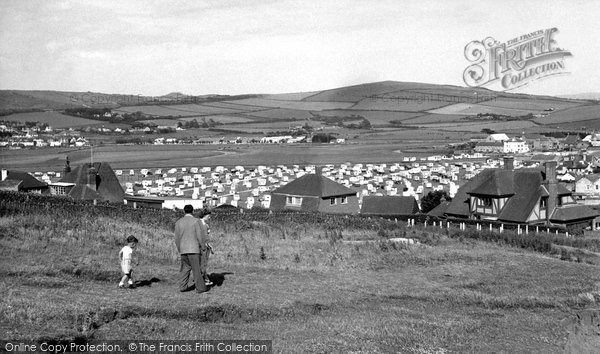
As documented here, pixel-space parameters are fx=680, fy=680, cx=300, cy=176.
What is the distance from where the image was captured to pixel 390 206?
5494cm

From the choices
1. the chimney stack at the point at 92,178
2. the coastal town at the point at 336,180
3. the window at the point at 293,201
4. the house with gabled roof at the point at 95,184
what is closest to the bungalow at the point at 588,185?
the coastal town at the point at 336,180

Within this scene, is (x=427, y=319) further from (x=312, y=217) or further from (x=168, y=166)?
(x=168, y=166)

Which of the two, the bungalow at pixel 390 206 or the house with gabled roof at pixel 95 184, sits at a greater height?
the house with gabled roof at pixel 95 184

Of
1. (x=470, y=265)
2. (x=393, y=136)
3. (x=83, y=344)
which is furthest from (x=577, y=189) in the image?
(x=393, y=136)

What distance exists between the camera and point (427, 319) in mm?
12828

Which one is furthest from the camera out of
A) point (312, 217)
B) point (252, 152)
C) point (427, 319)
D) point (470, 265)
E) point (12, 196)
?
point (252, 152)

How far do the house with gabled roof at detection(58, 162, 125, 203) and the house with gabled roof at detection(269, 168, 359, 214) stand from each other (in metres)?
12.3

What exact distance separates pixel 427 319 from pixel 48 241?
33.4 feet

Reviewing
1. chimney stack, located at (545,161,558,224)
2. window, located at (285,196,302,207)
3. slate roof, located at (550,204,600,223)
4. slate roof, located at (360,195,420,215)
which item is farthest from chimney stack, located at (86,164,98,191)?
slate roof, located at (550,204,600,223)

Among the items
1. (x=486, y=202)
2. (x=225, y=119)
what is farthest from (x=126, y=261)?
(x=225, y=119)

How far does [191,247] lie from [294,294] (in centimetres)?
247

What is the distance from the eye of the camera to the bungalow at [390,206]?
5384 cm

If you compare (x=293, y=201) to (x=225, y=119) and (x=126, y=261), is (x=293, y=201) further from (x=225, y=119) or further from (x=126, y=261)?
(x=225, y=119)

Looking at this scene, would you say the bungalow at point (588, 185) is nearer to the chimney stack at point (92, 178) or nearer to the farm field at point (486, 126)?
the chimney stack at point (92, 178)
